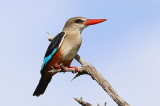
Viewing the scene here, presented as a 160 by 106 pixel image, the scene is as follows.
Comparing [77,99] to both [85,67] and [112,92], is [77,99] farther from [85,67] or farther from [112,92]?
[85,67]

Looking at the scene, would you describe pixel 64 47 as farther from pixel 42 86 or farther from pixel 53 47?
pixel 42 86

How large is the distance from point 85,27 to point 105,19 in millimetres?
545

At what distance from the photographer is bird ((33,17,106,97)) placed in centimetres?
882

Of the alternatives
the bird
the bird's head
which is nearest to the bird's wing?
the bird

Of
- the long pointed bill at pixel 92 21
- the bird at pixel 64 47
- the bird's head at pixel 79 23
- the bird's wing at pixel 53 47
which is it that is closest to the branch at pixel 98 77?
the bird at pixel 64 47

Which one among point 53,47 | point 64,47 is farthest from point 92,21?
point 53,47

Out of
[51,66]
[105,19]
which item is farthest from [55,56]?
[105,19]

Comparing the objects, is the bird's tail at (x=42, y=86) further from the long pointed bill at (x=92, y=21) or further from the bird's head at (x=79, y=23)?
the long pointed bill at (x=92, y=21)

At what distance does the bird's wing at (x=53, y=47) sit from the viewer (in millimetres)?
8891

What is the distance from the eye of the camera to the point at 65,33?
916cm

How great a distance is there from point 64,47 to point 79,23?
92 cm

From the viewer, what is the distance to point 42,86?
31.4 feet

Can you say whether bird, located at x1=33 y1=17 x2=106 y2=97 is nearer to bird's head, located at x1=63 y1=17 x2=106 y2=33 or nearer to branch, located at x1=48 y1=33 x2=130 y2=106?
bird's head, located at x1=63 y1=17 x2=106 y2=33

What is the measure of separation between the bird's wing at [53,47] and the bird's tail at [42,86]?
0.45 metres
